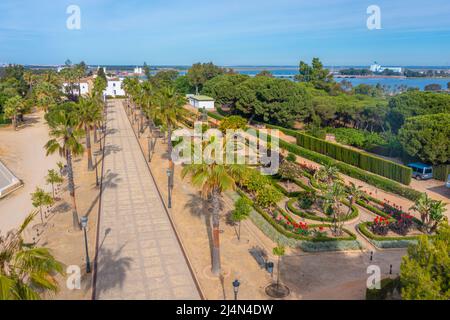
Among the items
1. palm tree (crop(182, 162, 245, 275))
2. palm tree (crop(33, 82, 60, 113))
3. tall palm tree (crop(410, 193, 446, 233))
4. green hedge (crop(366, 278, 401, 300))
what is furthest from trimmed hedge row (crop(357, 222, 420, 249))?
palm tree (crop(33, 82, 60, 113))

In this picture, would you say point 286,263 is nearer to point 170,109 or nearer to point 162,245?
point 162,245

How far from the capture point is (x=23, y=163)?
142 feet

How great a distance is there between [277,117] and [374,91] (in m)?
45.4

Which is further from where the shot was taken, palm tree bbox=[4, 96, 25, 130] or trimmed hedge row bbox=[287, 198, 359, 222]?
palm tree bbox=[4, 96, 25, 130]

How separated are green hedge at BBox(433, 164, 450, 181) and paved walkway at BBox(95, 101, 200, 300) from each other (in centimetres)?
2737

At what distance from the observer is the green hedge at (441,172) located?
3625 centimetres

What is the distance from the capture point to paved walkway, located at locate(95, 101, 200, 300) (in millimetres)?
18484

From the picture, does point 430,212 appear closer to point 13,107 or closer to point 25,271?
point 25,271

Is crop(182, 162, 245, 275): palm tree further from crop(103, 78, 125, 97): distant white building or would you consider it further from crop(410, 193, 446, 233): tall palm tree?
crop(103, 78, 125, 97): distant white building

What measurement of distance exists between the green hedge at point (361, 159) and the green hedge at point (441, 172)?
4368 millimetres

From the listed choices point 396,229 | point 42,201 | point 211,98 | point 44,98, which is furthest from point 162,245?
point 211,98

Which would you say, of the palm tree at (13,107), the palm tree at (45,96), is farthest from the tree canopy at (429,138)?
the palm tree at (45,96)

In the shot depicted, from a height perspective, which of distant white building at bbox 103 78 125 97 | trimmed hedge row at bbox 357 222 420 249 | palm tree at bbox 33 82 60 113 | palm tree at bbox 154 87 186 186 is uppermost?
distant white building at bbox 103 78 125 97
